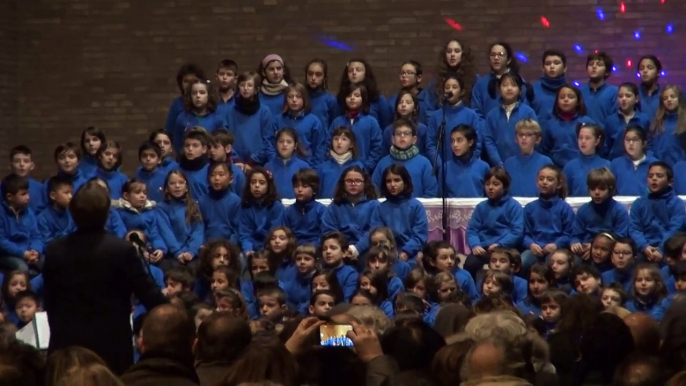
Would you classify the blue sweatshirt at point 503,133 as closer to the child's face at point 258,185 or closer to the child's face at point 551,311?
the child's face at point 258,185

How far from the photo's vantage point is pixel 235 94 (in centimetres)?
1221

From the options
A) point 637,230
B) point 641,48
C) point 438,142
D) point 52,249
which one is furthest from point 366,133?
point 52,249

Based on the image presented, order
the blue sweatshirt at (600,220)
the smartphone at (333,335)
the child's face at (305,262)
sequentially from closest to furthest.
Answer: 1. the smartphone at (333,335)
2. the child's face at (305,262)
3. the blue sweatshirt at (600,220)

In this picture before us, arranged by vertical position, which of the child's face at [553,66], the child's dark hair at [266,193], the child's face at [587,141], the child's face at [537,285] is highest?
the child's face at [553,66]

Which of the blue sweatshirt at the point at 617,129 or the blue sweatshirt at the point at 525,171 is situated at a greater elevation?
the blue sweatshirt at the point at 617,129

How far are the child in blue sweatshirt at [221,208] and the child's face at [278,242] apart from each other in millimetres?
721

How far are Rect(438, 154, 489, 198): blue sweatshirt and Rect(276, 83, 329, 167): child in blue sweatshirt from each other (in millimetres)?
1155

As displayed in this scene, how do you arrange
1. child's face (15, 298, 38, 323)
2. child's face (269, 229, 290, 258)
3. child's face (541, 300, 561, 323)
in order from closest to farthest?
child's face (541, 300, 561, 323) → child's face (15, 298, 38, 323) → child's face (269, 229, 290, 258)

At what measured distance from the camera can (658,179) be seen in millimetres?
10320

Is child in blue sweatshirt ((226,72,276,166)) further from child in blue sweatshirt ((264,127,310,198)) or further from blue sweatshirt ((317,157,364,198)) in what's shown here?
blue sweatshirt ((317,157,364,198))

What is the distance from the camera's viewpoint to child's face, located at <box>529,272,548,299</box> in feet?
31.1

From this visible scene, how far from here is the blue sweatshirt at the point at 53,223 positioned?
11.1m

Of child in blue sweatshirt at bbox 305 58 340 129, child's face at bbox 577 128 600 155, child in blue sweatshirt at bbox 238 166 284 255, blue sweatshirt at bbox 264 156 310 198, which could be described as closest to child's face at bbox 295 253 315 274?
child in blue sweatshirt at bbox 238 166 284 255

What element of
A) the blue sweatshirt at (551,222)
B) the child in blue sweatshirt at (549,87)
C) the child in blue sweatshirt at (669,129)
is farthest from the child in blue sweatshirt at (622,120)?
the blue sweatshirt at (551,222)
